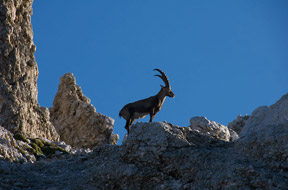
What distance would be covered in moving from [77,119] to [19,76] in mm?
13064

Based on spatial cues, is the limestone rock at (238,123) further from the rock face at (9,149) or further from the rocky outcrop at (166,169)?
the rock face at (9,149)

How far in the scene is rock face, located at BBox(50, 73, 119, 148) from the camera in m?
33.2

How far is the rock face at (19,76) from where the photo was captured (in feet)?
65.9

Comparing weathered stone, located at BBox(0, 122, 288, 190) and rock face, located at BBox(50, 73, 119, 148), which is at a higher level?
rock face, located at BBox(50, 73, 119, 148)

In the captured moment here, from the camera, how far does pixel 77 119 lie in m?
34.2

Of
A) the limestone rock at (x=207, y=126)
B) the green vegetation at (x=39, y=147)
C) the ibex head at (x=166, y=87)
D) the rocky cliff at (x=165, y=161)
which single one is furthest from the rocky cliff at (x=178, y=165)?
the ibex head at (x=166, y=87)

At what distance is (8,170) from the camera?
42.7 feet

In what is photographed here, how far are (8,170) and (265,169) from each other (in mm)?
7260

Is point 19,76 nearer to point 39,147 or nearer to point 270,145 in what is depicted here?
point 39,147

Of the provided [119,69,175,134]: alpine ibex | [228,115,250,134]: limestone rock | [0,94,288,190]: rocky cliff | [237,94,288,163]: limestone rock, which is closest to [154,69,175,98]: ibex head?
[119,69,175,134]: alpine ibex

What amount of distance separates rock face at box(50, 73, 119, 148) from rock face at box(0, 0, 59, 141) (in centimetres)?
957

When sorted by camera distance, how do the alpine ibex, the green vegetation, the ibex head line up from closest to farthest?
1. the green vegetation
2. the alpine ibex
3. the ibex head

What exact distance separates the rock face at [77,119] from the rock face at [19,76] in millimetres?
9568

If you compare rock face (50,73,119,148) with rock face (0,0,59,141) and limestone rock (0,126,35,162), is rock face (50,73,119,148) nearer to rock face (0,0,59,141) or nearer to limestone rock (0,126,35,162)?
rock face (0,0,59,141)
